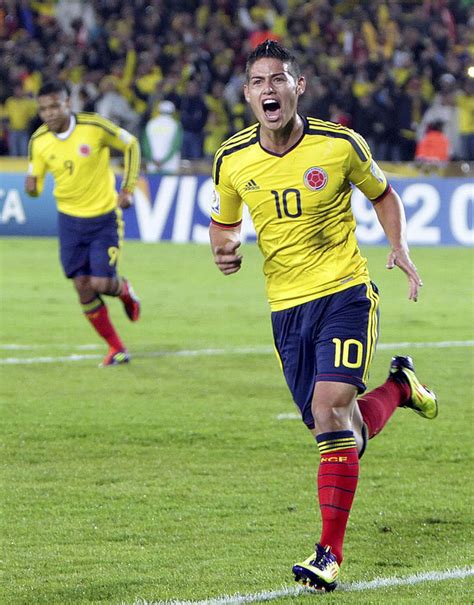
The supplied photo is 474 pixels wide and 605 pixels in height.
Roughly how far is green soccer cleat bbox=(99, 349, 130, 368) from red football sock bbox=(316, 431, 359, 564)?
5.74 metres

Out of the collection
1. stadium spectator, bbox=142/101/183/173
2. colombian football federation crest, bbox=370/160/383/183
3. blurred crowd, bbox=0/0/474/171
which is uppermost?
colombian football federation crest, bbox=370/160/383/183

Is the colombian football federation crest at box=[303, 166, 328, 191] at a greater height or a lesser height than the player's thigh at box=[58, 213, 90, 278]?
greater

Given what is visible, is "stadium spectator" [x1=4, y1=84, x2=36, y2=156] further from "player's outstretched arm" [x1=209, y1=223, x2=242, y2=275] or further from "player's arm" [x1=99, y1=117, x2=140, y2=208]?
"player's outstretched arm" [x1=209, y1=223, x2=242, y2=275]

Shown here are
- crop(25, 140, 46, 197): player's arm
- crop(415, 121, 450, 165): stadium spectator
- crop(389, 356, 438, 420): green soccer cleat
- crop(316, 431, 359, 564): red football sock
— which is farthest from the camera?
crop(415, 121, 450, 165): stadium spectator

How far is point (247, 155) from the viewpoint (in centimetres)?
545

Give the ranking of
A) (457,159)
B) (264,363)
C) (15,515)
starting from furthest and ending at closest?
(457,159), (264,363), (15,515)

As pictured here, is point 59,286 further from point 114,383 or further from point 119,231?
point 114,383

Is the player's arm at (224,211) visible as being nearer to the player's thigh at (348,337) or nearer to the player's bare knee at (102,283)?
the player's thigh at (348,337)

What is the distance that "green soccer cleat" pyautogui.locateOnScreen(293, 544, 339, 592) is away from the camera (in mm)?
4629

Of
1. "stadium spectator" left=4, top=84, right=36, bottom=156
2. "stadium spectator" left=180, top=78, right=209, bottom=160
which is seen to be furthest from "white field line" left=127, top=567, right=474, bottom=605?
"stadium spectator" left=4, top=84, right=36, bottom=156

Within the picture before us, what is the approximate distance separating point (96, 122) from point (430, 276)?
7530mm

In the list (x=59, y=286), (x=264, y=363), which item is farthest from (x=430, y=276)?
(x=264, y=363)

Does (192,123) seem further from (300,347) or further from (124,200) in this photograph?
(300,347)

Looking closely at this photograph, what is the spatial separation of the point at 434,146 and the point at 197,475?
16.4 metres
